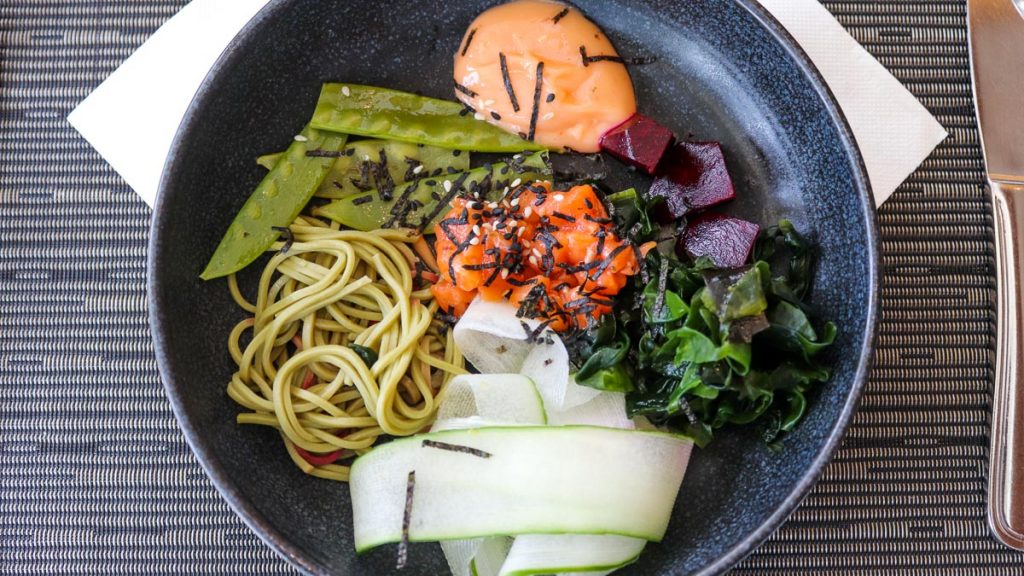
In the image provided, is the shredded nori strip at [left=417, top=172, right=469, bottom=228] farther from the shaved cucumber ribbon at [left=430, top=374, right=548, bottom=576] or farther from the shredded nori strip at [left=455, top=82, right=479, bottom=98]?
the shaved cucumber ribbon at [left=430, top=374, right=548, bottom=576]

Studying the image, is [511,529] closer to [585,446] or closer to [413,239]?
[585,446]

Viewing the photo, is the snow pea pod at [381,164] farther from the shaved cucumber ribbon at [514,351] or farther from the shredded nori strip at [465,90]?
the shaved cucumber ribbon at [514,351]

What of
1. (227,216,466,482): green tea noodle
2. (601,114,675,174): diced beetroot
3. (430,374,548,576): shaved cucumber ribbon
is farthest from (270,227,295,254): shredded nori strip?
(601,114,675,174): diced beetroot

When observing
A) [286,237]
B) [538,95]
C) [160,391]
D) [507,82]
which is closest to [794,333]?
[538,95]

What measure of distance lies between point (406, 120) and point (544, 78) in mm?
482

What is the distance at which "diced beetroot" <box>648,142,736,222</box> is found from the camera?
2.52m

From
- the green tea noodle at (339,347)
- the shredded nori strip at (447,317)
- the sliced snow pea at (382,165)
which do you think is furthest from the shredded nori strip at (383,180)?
the shredded nori strip at (447,317)

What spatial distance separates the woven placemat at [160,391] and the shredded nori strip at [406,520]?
1.91 ft

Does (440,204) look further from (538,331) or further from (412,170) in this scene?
(538,331)

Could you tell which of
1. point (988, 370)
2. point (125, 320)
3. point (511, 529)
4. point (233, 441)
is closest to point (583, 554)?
point (511, 529)

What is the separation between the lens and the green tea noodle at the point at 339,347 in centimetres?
242

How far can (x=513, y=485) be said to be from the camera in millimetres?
2219

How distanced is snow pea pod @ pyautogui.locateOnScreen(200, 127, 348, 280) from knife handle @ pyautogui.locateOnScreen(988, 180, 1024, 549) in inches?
89.2

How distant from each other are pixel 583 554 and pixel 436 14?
5.95 feet
